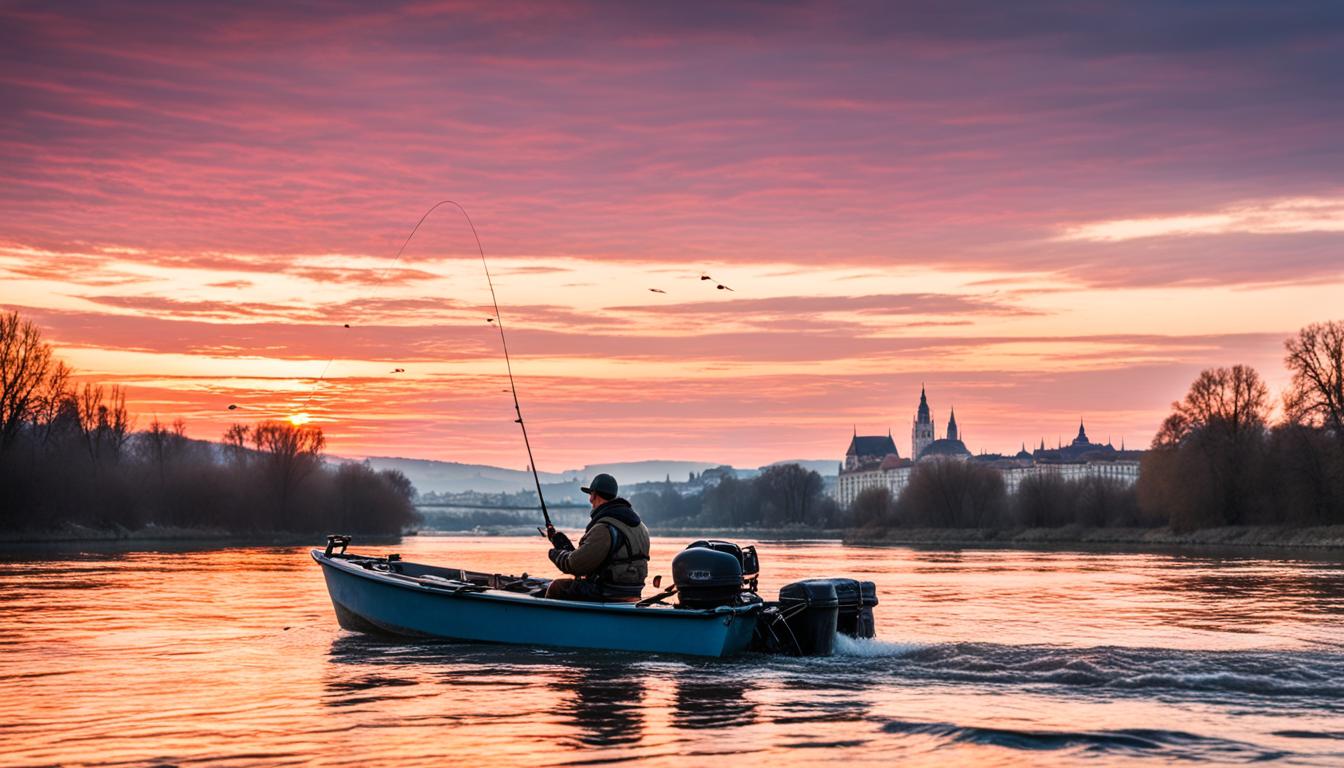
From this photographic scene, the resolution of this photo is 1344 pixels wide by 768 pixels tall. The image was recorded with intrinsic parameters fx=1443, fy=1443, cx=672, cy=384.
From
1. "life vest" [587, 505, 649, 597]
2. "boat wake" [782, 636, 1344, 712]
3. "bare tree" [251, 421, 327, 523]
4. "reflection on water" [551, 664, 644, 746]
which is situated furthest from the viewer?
"bare tree" [251, 421, 327, 523]

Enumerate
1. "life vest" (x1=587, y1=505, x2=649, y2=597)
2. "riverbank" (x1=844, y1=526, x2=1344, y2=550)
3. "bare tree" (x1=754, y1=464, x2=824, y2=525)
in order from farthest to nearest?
"bare tree" (x1=754, y1=464, x2=824, y2=525) < "riverbank" (x1=844, y1=526, x2=1344, y2=550) < "life vest" (x1=587, y1=505, x2=649, y2=597)

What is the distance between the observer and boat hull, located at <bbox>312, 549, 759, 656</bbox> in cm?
1686

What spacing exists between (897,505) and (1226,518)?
4823 cm

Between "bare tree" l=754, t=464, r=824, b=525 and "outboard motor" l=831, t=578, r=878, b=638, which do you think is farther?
"bare tree" l=754, t=464, r=824, b=525

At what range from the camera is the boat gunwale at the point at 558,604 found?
54.8 feet

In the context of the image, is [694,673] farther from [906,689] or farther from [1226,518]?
[1226,518]

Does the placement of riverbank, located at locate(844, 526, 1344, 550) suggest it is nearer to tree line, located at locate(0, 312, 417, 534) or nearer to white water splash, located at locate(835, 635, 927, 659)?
tree line, located at locate(0, 312, 417, 534)

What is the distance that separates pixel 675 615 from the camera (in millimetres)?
16734

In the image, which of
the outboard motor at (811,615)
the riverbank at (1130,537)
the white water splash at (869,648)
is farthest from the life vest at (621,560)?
the riverbank at (1130,537)

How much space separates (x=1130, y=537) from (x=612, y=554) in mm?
79914

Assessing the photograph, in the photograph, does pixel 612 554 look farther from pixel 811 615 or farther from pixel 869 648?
pixel 869 648

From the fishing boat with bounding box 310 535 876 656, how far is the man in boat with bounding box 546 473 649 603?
1.42ft

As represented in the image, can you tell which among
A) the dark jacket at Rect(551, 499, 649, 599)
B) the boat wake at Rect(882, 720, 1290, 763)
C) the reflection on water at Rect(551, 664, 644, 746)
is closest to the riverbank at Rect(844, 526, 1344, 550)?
the dark jacket at Rect(551, 499, 649, 599)

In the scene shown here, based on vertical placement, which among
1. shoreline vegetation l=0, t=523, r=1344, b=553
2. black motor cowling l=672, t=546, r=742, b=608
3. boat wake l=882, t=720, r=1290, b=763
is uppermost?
shoreline vegetation l=0, t=523, r=1344, b=553
